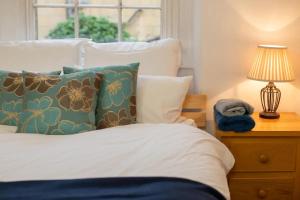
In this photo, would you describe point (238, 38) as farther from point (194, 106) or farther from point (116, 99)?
point (116, 99)

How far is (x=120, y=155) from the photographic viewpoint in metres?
1.67

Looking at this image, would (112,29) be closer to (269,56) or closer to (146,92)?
(146,92)

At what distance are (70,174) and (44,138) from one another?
486mm

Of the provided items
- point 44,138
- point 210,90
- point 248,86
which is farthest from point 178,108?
point 44,138

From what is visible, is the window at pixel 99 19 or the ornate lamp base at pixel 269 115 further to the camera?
the window at pixel 99 19

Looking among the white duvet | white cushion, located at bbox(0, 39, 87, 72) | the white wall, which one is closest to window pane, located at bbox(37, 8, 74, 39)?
the white wall

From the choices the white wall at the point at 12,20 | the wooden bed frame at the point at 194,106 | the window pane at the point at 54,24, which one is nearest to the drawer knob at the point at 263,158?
the wooden bed frame at the point at 194,106

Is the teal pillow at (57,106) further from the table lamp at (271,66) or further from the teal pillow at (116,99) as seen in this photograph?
the table lamp at (271,66)

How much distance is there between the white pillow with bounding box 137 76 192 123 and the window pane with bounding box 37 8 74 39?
826 millimetres

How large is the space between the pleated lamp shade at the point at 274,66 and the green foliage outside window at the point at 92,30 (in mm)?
954

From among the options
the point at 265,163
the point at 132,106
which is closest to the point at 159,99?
the point at 132,106

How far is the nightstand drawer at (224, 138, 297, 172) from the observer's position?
2.22m

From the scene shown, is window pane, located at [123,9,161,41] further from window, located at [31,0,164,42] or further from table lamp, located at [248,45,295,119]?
table lamp, located at [248,45,295,119]

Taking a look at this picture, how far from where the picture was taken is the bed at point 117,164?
1.32m
